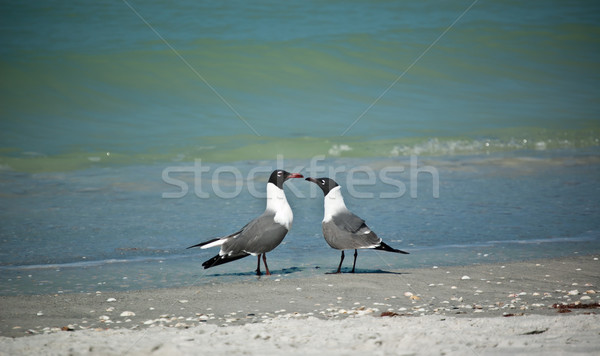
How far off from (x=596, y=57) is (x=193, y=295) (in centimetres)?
2132

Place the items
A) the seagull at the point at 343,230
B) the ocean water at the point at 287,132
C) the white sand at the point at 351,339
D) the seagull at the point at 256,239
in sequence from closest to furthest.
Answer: the white sand at the point at 351,339 → the seagull at the point at 343,230 → the seagull at the point at 256,239 → the ocean water at the point at 287,132

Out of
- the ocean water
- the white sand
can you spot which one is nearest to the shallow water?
the ocean water

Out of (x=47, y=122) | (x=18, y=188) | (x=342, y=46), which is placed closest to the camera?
(x=18, y=188)

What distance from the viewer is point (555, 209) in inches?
334

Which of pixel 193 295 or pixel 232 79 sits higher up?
pixel 232 79

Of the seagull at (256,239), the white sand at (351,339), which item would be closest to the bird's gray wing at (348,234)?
the seagull at (256,239)

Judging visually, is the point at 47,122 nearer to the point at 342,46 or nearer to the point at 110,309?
the point at 342,46

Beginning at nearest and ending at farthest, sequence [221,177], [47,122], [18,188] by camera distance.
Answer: [18,188] < [221,177] < [47,122]

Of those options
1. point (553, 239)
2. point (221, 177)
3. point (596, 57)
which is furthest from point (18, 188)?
point (596, 57)

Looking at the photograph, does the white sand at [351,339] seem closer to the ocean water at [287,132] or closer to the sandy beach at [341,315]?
the sandy beach at [341,315]

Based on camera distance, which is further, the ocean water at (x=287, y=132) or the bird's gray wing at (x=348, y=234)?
the ocean water at (x=287, y=132)

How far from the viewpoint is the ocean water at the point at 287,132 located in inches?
276

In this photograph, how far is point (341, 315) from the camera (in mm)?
4395

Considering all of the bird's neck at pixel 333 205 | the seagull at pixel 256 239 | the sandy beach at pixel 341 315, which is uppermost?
the bird's neck at pixel 333 205
